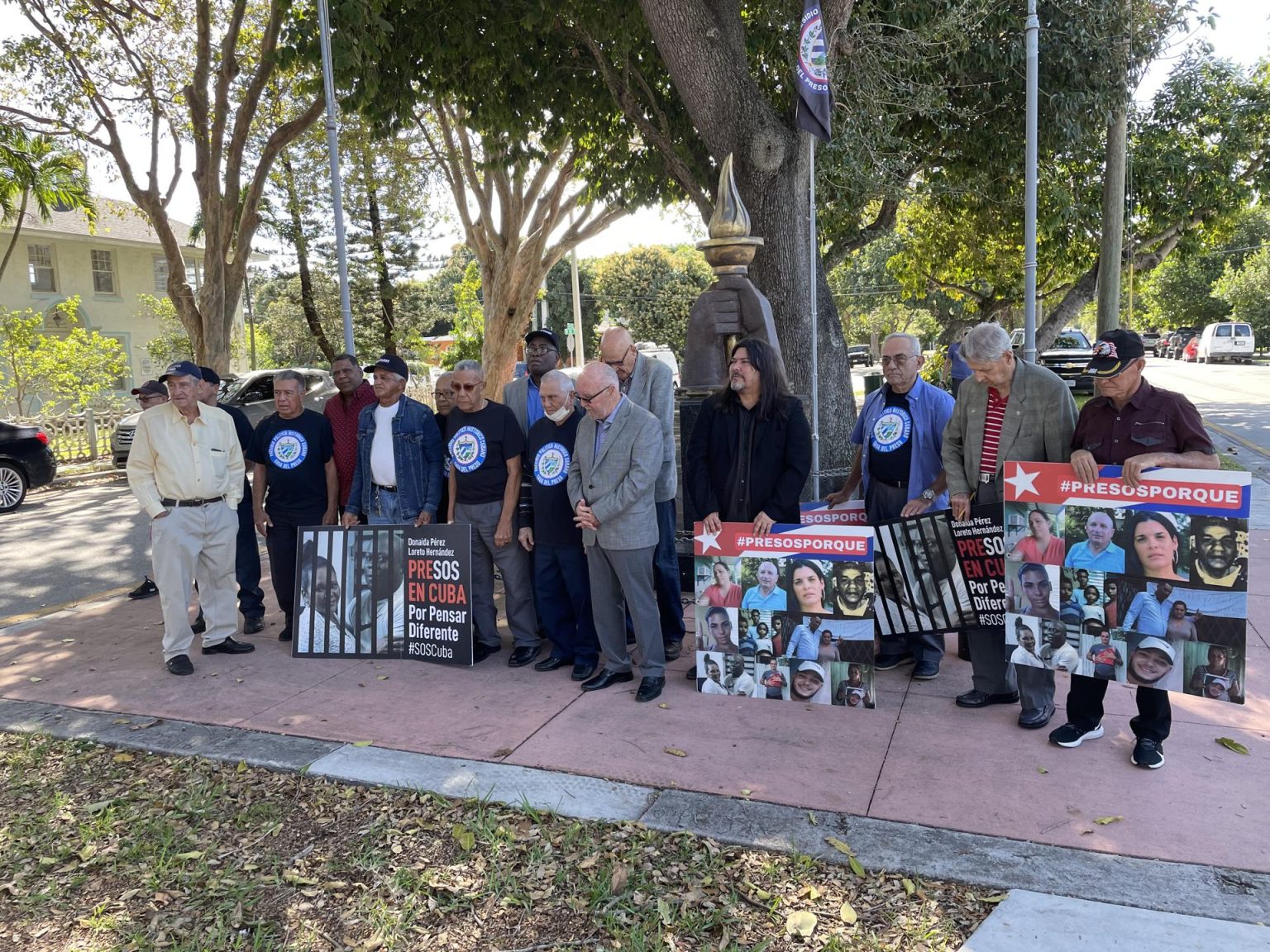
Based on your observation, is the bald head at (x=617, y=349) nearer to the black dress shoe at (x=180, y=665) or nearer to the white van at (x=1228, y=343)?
the black dress shoe at (x=180, y=665)

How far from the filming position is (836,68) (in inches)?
426

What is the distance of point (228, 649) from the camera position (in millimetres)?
6445

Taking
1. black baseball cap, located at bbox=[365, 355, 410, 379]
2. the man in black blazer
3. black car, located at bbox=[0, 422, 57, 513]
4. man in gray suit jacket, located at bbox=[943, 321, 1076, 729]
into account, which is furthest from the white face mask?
black car, located at bbox=[0, 422, 57, 513]

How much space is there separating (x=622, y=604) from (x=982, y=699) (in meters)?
2.04

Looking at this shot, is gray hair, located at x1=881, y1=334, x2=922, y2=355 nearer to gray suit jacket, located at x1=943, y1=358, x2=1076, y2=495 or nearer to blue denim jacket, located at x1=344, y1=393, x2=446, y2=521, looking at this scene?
gray suit jacket, located at x1=943, y1=358, x2=1076, y2=495

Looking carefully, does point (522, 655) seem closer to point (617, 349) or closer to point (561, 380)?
point (561, 380)

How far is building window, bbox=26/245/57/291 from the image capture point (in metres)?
→ 27.5

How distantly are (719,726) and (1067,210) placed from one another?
1266cm

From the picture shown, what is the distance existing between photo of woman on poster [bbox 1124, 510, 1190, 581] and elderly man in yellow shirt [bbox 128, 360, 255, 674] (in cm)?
534

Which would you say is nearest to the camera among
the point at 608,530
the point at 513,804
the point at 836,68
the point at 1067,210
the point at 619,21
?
the point at 513,804

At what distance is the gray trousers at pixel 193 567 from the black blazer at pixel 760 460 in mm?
3242

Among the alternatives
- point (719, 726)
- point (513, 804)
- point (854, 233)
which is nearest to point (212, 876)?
point (513, 804)

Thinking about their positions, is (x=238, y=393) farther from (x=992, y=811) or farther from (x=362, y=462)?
(x=992, y=811)

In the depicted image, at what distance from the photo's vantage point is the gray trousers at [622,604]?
203 inches
